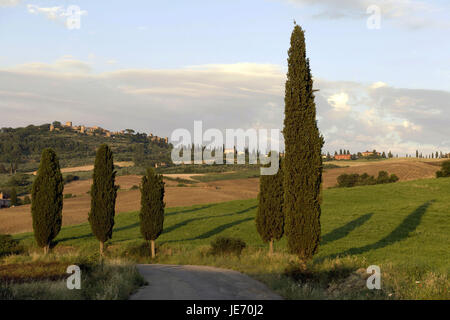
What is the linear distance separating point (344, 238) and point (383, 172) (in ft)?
195

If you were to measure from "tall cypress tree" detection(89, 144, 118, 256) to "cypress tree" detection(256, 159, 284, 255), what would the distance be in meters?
12.2

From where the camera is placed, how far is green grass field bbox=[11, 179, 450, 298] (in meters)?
22.4

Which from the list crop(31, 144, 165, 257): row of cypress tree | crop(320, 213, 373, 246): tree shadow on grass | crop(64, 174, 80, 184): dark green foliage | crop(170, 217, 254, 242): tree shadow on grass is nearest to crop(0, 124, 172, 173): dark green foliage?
crop(64, 174, 80, 184): dark green foliage

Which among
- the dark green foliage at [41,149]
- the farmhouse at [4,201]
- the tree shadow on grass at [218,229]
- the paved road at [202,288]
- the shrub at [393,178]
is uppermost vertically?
the dark green foliage at [41,149]

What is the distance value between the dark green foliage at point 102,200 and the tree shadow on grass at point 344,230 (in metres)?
17.2

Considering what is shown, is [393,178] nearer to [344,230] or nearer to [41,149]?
[344,230]

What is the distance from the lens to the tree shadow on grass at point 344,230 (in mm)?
38969

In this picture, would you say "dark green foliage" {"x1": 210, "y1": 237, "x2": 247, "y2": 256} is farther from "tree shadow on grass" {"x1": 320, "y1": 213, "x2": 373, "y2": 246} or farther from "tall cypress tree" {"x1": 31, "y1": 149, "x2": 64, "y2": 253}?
"tall cypress tree" {"x1": 31, "y1": 149, "x2": 64, "y2": 253}

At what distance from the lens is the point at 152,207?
115 ft

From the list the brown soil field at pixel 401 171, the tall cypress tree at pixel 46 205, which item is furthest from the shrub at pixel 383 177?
the tall cypress tree at pixel 46 205

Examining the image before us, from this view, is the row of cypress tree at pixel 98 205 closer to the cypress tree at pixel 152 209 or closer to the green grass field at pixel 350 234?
the cypress tree at pixel 152 209

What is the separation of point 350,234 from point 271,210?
43.4ft
